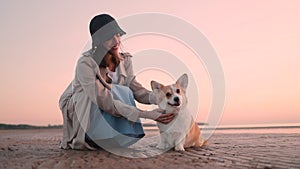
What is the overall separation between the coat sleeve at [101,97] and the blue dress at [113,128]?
137 millimetres

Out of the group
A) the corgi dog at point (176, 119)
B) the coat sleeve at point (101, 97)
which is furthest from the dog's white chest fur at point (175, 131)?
the coat sleeve at point (101, 97)

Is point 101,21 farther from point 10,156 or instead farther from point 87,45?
point 10,156

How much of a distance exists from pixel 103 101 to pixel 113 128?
37 centimetres

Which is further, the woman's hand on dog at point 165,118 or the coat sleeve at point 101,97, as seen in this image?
the woman's hand on dog at point 165,118

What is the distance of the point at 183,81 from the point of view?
5051mm

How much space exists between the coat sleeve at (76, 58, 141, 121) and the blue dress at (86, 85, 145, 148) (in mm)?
137

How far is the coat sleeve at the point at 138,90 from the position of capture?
4.96 meters

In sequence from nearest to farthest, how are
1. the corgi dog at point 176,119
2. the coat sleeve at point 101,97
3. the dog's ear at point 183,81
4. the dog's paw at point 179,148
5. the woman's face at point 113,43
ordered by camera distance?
the coat sleeve at point 101,97 → the woman's face at point 113,43 → the dog's paw at point 179,148 → the corgi dog at point 176,119 → the dog's ear at point 183,81

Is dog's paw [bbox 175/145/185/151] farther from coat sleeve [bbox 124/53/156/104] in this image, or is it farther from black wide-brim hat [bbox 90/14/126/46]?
black wide-brim hat [bbox 90/14/126/46]

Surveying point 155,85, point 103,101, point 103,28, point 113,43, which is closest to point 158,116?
point 103,101

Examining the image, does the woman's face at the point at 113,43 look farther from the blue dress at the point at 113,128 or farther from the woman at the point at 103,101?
the blue dress at the point at 113,128

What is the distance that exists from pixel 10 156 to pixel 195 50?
2.30 metres

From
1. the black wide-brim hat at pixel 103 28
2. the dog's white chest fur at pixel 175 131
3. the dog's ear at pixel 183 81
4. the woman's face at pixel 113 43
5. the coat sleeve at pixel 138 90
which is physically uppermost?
the black wide-brim hat at pixel 103 28

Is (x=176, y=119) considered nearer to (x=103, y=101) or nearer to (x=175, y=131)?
(x=175, y=131)
